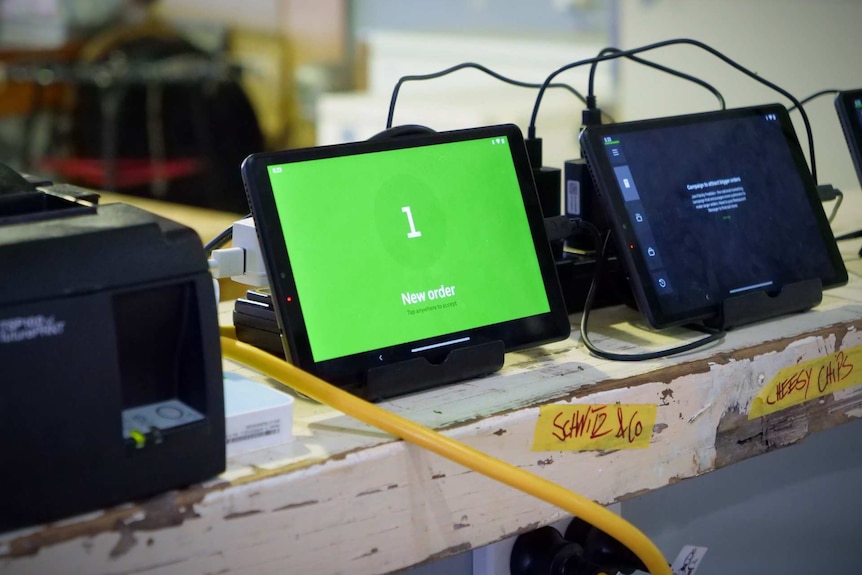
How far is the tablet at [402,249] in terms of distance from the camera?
2.35ft

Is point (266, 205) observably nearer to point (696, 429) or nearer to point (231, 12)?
point (696, 429)

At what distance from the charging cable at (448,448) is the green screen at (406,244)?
0.03 metres

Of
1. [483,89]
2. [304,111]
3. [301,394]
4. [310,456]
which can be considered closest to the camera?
[310,456]

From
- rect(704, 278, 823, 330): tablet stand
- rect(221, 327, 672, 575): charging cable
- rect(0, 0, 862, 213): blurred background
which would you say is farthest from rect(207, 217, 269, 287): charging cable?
rect(0, 0, 862, 213): blurred background

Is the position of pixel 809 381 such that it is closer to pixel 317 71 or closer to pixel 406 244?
pixel 406 244

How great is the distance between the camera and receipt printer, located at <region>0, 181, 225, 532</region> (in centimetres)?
54

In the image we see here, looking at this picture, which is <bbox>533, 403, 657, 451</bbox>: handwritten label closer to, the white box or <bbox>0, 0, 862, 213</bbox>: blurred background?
the white box

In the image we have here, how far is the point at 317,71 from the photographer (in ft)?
14.8

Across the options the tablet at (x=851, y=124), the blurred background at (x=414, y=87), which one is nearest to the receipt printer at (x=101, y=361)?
the blurred background at (x=414, y=87)

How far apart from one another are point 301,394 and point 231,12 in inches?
166

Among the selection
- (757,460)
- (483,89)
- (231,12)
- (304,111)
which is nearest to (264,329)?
(757,460)

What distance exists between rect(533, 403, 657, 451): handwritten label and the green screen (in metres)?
0.10

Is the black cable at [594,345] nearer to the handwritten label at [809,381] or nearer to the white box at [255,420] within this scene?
the handwritten label at [809,381]

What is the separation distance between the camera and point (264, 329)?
0.81m
